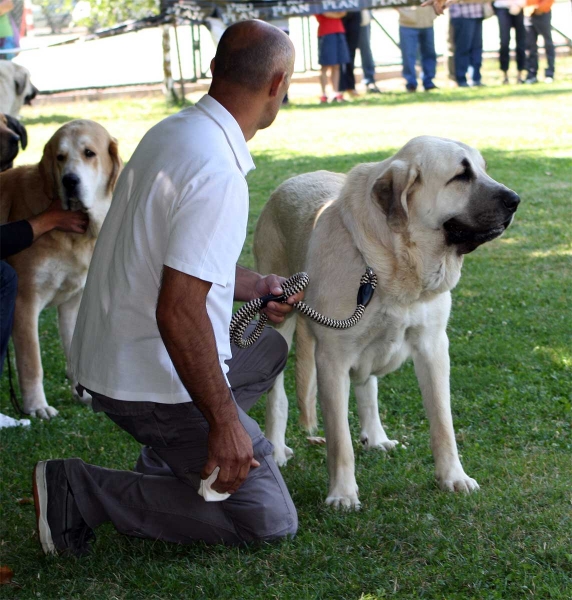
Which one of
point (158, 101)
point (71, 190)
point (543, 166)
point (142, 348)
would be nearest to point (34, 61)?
point (158, 101)

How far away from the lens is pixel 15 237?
15.7ft

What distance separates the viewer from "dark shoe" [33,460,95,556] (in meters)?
3.41

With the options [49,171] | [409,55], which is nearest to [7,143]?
[49,171]

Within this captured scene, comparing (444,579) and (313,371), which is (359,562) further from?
(313,371)

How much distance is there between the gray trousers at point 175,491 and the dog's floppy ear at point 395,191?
102 cm

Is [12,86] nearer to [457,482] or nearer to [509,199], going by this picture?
[509,199]

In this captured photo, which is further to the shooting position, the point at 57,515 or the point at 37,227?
the point at 37,227

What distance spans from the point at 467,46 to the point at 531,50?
4.35 ft

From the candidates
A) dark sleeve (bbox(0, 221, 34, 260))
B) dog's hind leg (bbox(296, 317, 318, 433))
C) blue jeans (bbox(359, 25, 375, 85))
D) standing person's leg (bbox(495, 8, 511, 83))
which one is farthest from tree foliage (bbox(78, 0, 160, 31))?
dog's hind leg (bbox(296, 317, 318, 433))

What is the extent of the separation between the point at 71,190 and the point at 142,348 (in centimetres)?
207

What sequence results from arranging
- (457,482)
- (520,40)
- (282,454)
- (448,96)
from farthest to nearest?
(520,40)
(448,96)
(282,454)
(457,482)

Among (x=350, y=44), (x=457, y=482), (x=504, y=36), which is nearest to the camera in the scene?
(x=457, y=482)

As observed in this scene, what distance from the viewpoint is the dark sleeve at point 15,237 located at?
4.76m

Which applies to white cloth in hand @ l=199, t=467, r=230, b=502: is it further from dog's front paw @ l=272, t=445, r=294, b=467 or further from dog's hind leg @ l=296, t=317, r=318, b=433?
dog's hind leg @ l=296, t=317, r=318, b=433
